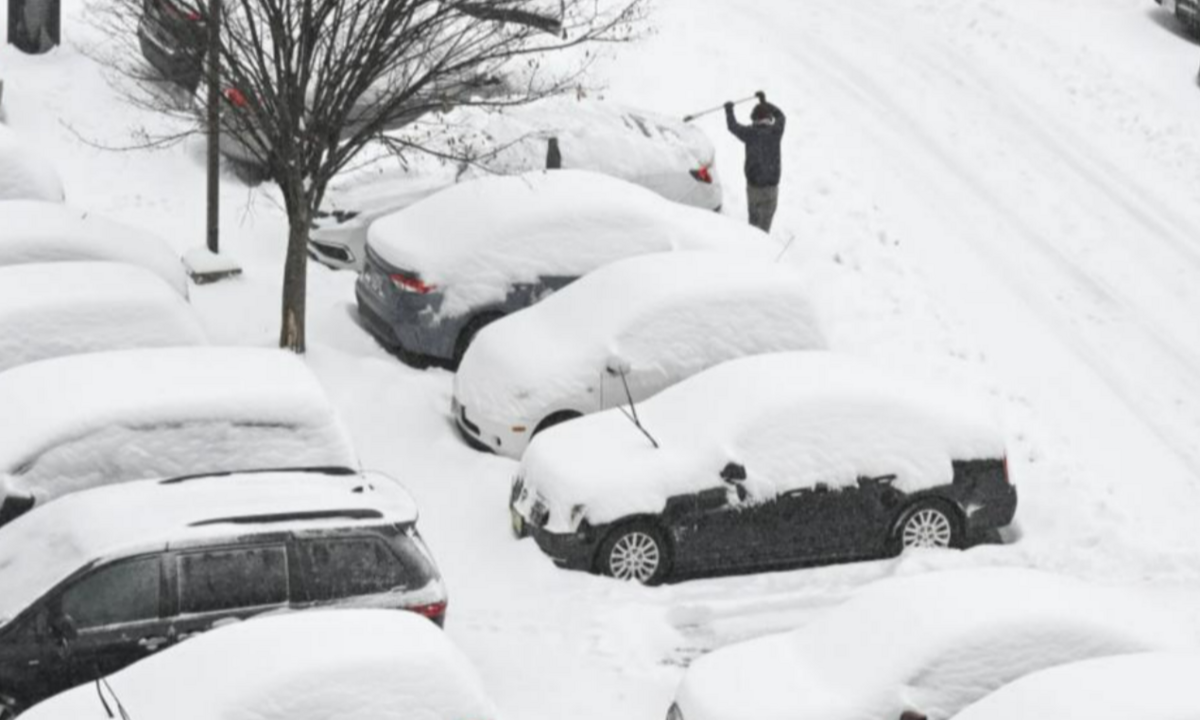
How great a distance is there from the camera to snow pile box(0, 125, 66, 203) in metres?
18.4

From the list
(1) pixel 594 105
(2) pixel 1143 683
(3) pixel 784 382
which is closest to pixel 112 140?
(1) pixel 594 105

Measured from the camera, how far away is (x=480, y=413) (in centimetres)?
1602

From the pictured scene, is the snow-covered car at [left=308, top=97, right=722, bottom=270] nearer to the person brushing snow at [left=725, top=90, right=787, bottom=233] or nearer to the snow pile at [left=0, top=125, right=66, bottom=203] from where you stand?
the person brushing snow at [left=725, top=90, right=787, bottom=233]

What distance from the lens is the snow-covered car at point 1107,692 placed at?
393 inches

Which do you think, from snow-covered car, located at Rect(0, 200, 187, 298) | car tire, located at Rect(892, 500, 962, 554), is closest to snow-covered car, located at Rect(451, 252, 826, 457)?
car tire, located at Rect(892, 500, 962, 554)

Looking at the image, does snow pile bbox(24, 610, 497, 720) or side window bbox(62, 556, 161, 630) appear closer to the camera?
snow pile bbox(24, 610, 497, 720)

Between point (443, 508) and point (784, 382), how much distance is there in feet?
8.95

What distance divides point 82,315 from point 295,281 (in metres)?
2.48

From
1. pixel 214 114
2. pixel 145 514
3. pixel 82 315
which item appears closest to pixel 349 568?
pixel 145 514

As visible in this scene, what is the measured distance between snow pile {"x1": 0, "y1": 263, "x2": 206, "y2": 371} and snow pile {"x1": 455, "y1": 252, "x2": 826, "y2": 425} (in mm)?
2405

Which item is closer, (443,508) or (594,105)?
(443,508)

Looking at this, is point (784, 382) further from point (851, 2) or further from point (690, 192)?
point (851, 2)

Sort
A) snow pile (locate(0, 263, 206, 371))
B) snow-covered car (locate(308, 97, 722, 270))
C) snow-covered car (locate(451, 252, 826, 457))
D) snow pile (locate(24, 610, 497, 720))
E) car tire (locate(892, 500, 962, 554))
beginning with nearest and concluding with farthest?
snow pile (locate(24, 610, 497, 720)) < car tire (locate(892, 500, 962, 554)) < snow pile (locate(0, 263, 206, 371)) < snow-covered car (locate(451, 252, 826, 457)) < snow-covered car (locate(308, 97, 722, 270))

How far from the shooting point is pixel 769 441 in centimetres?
1451
